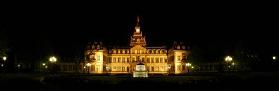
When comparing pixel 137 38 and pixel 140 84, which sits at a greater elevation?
pixel 137 38

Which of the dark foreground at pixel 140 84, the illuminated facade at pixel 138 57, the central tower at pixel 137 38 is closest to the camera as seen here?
the dark foreground at pixel 140 84

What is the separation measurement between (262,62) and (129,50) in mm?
67952

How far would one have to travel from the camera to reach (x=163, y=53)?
14362 cm

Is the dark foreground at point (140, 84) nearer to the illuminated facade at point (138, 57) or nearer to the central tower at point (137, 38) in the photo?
the illuminated facade at point (138, 57)

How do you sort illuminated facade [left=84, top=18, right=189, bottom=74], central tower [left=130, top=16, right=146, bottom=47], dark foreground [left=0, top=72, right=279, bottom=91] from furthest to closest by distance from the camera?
central tower [left=130, top=16, right=146, bottom=47] < illuminated facade [left=84, top=18, right=189, bottom=74] < dark foreground [left=0, top=72, right=279, bottom=91]

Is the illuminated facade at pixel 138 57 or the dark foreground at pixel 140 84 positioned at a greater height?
the illuminated facade at pixel 138 57

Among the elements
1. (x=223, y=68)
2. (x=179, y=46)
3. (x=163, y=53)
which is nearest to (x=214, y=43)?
(x=223, y=68)

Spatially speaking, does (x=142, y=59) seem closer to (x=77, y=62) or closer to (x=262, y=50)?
(x=77, y=62)

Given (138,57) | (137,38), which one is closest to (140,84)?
(138,57)

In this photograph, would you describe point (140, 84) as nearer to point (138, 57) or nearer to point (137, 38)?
point (138, 57)

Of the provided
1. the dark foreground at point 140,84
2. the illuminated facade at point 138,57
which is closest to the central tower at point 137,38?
the illuminated facade at point 138,57

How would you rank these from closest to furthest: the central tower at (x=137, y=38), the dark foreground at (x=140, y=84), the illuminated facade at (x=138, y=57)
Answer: the dark foreground at (x=140, y=84) → the illuminated facade at (x=138, y=57) → the central tower at (x=137, y=38)

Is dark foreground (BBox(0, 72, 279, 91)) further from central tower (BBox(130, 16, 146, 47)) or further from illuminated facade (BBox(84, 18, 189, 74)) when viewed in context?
central tower (BBox(130, 16, 146, 47))

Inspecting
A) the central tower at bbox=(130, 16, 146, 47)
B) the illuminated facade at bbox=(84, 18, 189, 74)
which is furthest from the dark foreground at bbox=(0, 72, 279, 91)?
the central tower at bbox=(130, 16, 146, 47)
